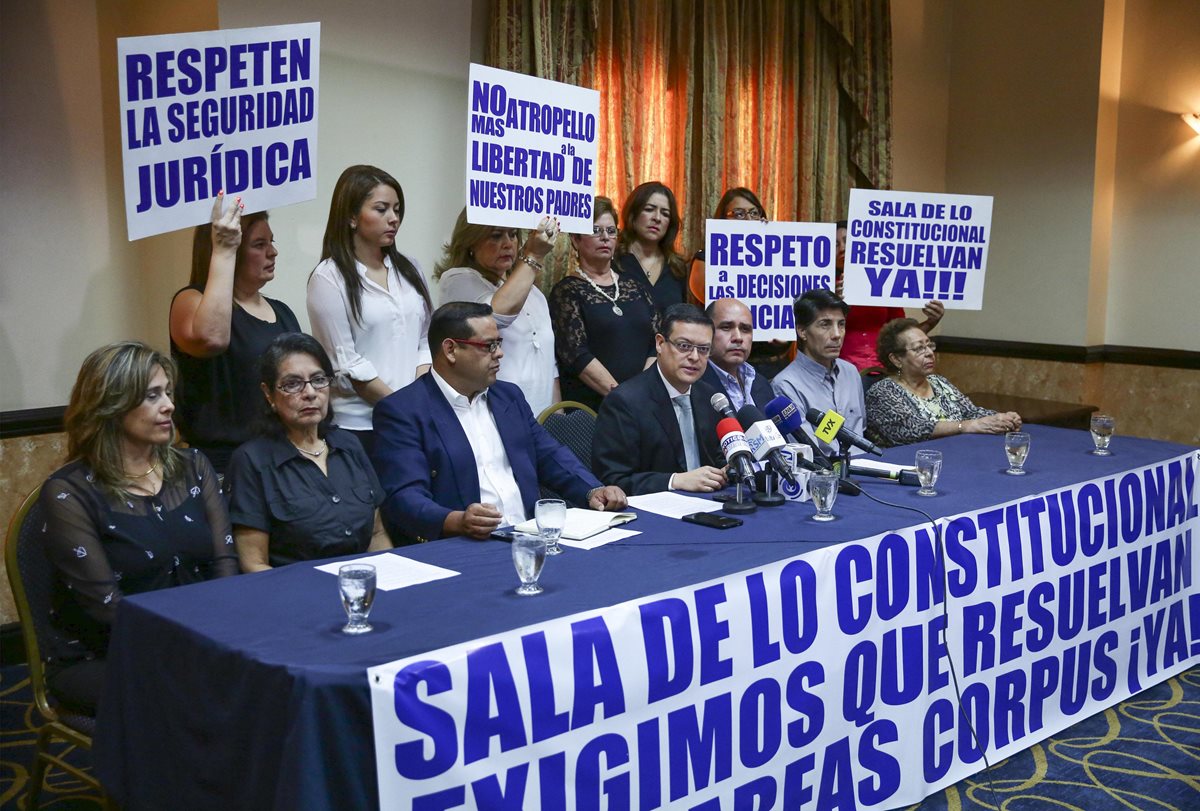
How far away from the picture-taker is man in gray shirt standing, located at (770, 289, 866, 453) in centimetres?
421

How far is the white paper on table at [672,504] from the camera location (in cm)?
296

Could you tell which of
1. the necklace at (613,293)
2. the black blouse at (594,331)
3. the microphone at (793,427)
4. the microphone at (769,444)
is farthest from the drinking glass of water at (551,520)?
the necklace at (613,293)

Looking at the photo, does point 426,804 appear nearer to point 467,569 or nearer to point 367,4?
point 467,569

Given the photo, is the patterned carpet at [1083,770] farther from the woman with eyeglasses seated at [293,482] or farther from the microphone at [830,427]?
the microphone at [830,427]

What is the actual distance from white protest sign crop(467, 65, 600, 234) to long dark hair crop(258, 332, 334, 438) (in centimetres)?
109

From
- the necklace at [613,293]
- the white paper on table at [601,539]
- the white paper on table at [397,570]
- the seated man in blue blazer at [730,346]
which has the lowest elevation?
the white paper on table at [601,539]

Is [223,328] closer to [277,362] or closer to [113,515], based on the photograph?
[277,362]

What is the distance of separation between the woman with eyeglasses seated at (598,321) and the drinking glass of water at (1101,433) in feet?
5.20

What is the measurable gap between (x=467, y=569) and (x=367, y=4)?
3032 millimetres

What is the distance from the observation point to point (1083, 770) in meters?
3.05

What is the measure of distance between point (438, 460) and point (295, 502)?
42 cm

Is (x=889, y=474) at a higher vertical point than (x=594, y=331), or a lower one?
lower

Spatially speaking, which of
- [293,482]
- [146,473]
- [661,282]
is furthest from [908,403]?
[146,473]

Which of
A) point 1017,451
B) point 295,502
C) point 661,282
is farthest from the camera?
point 661,282
